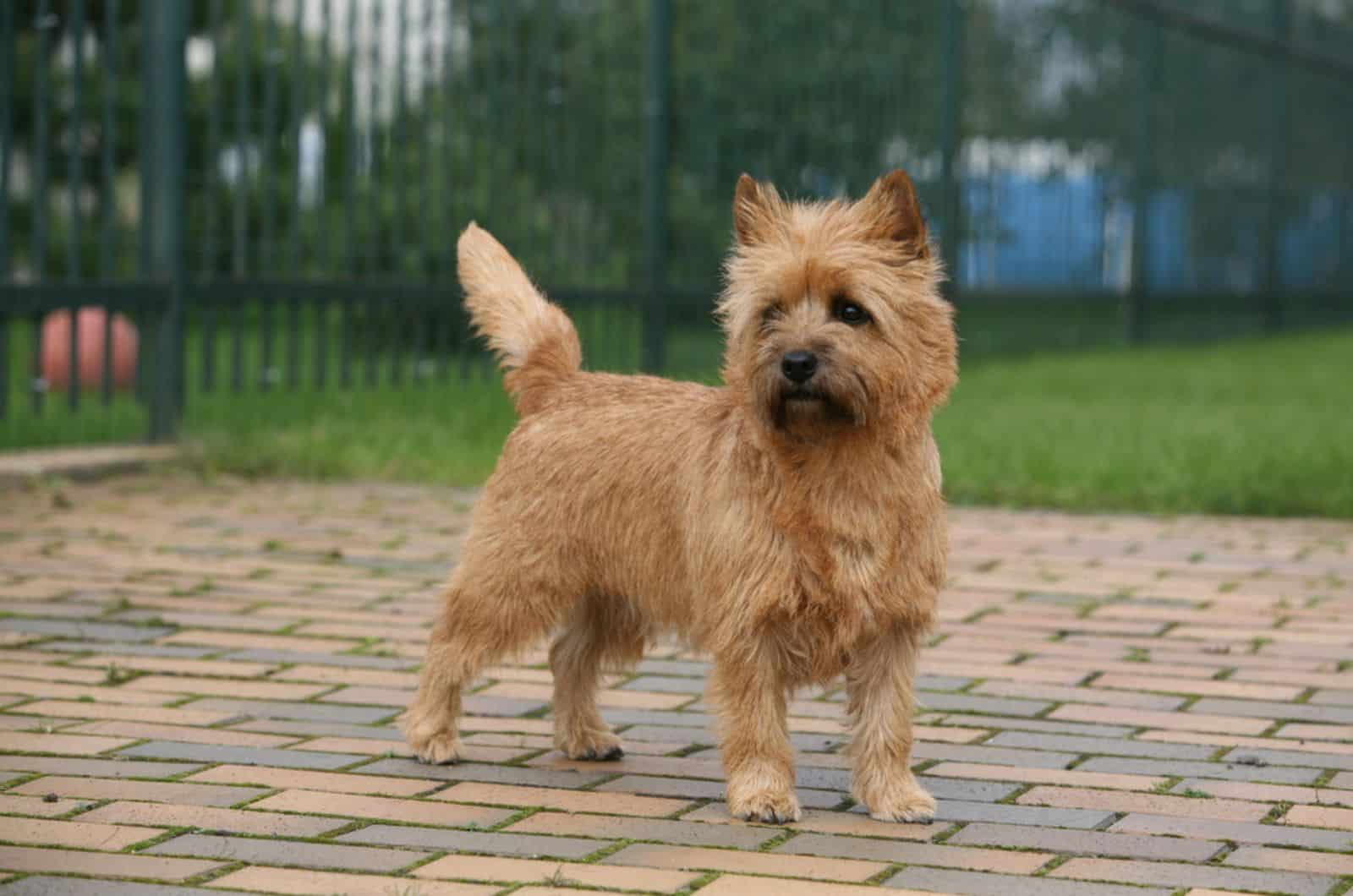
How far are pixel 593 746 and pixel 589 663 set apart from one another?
213 millimetres

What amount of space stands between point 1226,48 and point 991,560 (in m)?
15.9

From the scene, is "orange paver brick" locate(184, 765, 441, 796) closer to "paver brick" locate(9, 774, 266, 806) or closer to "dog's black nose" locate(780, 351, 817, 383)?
"paver brick" locate(9, 774, 266, 806)

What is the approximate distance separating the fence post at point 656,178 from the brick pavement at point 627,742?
16.9 ft

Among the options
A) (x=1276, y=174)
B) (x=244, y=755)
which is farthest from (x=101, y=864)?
(x=1276, y=174)

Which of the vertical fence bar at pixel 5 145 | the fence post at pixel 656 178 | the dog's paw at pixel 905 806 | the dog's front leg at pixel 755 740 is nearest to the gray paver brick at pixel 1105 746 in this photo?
the dog's paw at pixel 905 806

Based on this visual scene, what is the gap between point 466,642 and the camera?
14.8 feet

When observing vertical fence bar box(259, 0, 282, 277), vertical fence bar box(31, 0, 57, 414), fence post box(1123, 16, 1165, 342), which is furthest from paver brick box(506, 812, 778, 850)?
fence post box(1123, 16, 1165, 342)

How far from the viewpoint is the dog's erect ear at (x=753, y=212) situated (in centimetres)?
405

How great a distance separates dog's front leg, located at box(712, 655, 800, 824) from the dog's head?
492 mm

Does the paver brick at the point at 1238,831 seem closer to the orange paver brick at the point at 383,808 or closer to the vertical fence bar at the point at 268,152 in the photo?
the orange paver brick at the point at 383,808

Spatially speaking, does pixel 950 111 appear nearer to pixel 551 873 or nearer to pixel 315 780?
pixel 315 780

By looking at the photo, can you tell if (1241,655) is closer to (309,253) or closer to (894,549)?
(894,549)

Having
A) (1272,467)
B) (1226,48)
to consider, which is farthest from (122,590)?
(1226,48)

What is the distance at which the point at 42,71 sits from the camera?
28.9 ft
